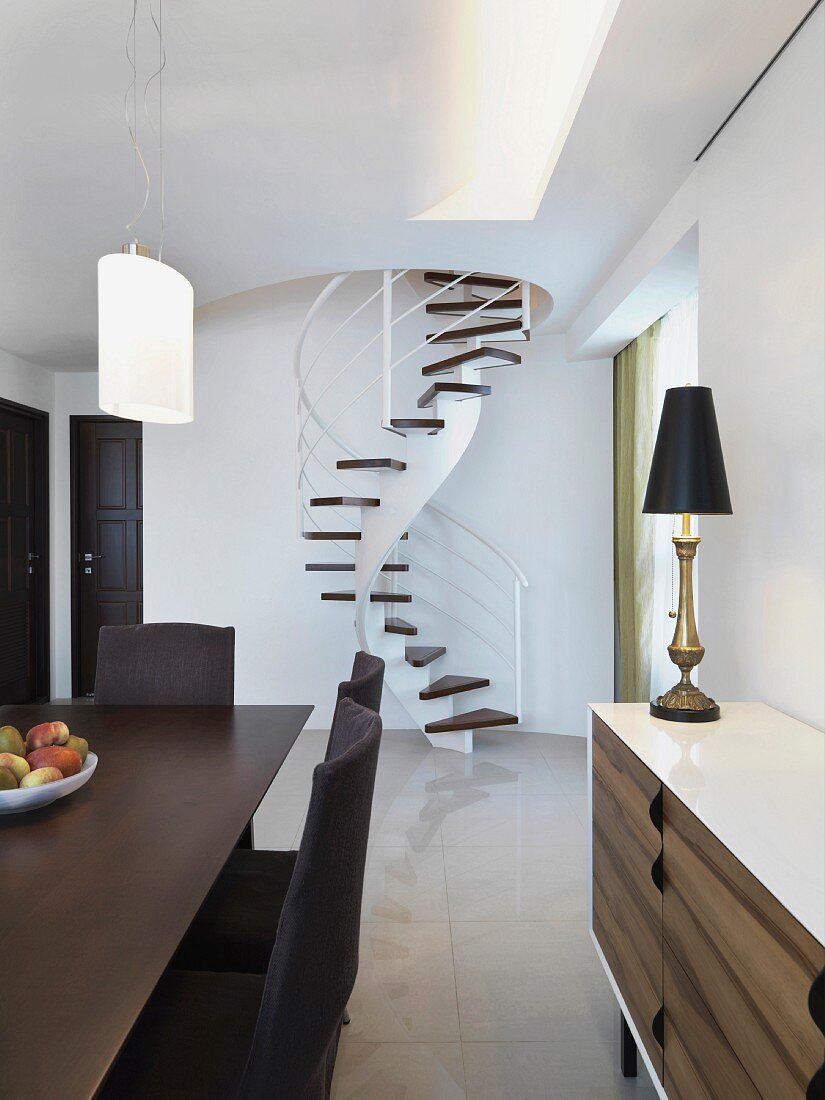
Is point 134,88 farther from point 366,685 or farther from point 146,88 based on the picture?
point 366,685

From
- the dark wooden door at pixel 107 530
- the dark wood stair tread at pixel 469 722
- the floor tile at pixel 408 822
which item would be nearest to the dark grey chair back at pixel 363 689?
the floor tile at pixel 408 822

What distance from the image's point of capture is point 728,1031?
1225mm

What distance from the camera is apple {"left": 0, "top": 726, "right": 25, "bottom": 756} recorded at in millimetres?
1693

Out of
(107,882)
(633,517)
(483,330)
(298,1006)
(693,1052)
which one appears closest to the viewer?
(298,1006)

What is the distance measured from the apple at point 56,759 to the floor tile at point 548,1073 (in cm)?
124

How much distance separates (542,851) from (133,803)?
2228mm

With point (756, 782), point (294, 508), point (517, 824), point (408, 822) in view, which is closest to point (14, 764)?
point (756, 782)

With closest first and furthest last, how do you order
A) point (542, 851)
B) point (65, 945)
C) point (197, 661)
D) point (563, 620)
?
point (65, 945)
point (197, 661)
point (542, 851)
point (563, 620)

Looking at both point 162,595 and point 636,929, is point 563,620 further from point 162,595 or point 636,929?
point 636,929

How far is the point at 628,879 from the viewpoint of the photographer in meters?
1.82

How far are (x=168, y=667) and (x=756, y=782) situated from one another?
198 centimetres

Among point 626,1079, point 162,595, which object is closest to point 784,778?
point 626,1079

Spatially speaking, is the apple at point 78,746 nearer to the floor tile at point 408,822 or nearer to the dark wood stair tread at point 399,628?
the floor tile at point 408,822

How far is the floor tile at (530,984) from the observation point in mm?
2162
